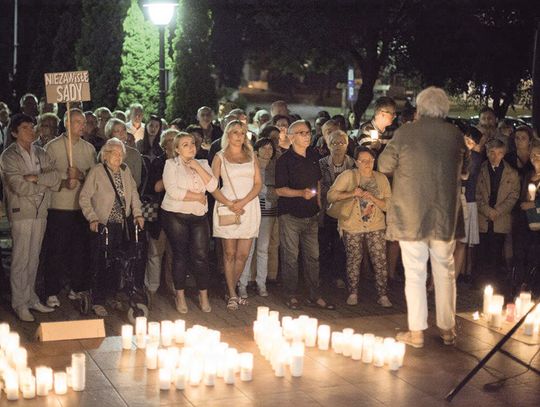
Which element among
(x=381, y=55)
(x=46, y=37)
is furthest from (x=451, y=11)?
(x=46, y=37)

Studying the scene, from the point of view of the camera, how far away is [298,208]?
10.9m

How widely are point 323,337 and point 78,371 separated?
2.28 meters

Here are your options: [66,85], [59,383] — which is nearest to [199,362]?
[59,383]

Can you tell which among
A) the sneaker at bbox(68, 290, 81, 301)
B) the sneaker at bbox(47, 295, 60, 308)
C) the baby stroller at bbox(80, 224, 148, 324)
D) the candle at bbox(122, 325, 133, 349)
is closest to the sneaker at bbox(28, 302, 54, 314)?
the sneaker at bbox(47, 295, 60, 308)

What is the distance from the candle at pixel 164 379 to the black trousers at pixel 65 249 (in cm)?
312

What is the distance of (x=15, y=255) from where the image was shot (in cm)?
1021

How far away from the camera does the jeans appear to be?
11.0 meters

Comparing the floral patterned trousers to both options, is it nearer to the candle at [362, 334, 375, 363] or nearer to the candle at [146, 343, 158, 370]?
the candle at [362, 334, 375, 363]

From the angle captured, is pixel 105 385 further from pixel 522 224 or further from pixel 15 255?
pixel 522 224

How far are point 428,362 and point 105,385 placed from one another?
8.79 feet

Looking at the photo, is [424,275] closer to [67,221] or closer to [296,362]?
[296,362]

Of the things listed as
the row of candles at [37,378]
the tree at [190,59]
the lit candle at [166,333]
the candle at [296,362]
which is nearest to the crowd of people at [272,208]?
the candle at [296,362]

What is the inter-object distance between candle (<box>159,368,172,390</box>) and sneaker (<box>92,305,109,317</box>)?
2.75 m

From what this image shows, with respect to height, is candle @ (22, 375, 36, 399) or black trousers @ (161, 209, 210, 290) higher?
black trousers @ (161, 209, 210, 290)
